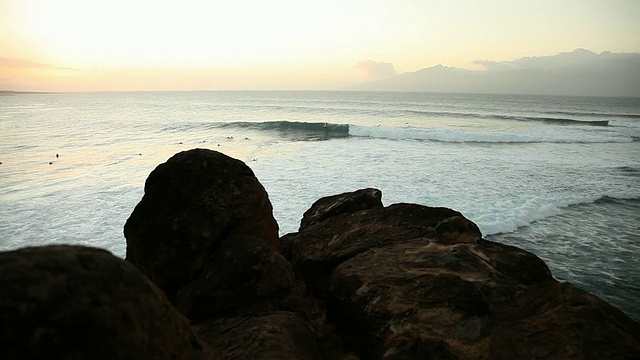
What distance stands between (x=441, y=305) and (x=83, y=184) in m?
15.4

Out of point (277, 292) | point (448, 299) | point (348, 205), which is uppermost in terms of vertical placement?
point (348, 205)

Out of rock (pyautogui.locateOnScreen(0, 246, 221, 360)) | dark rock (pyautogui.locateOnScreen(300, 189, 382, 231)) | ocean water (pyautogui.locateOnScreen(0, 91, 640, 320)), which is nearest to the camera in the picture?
rock (pyautogui.locateOnScreen(0, 246, 221, 360))

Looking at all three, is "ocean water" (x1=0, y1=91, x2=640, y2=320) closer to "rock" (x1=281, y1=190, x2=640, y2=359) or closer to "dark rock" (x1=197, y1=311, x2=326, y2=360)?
"rock" (x1=281, y1=190, x2=640, y2=359)

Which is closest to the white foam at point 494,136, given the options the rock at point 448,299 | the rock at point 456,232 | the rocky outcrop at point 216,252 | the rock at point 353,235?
the rock at point 353,235

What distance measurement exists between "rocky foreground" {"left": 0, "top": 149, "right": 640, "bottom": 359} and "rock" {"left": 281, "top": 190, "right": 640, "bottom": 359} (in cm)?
1

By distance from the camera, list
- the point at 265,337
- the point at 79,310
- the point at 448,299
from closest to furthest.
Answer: the point at 79,310 < the point at 265,337 < the point at 448,299

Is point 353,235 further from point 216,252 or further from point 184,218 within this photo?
point 184,218

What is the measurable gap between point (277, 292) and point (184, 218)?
1.32 metres

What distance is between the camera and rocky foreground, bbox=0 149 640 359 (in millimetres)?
1563

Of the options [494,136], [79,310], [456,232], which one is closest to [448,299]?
[456,232]

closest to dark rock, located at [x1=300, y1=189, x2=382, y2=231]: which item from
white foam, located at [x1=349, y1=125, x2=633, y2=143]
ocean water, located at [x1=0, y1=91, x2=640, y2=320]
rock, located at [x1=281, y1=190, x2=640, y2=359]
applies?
rock, located at [x1=281, y1=190, x2=640, y2=359]

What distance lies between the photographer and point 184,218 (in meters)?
4.16

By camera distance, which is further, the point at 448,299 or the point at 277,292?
the point at 277,292

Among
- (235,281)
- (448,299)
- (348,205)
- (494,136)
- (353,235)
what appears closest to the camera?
(448,299)
